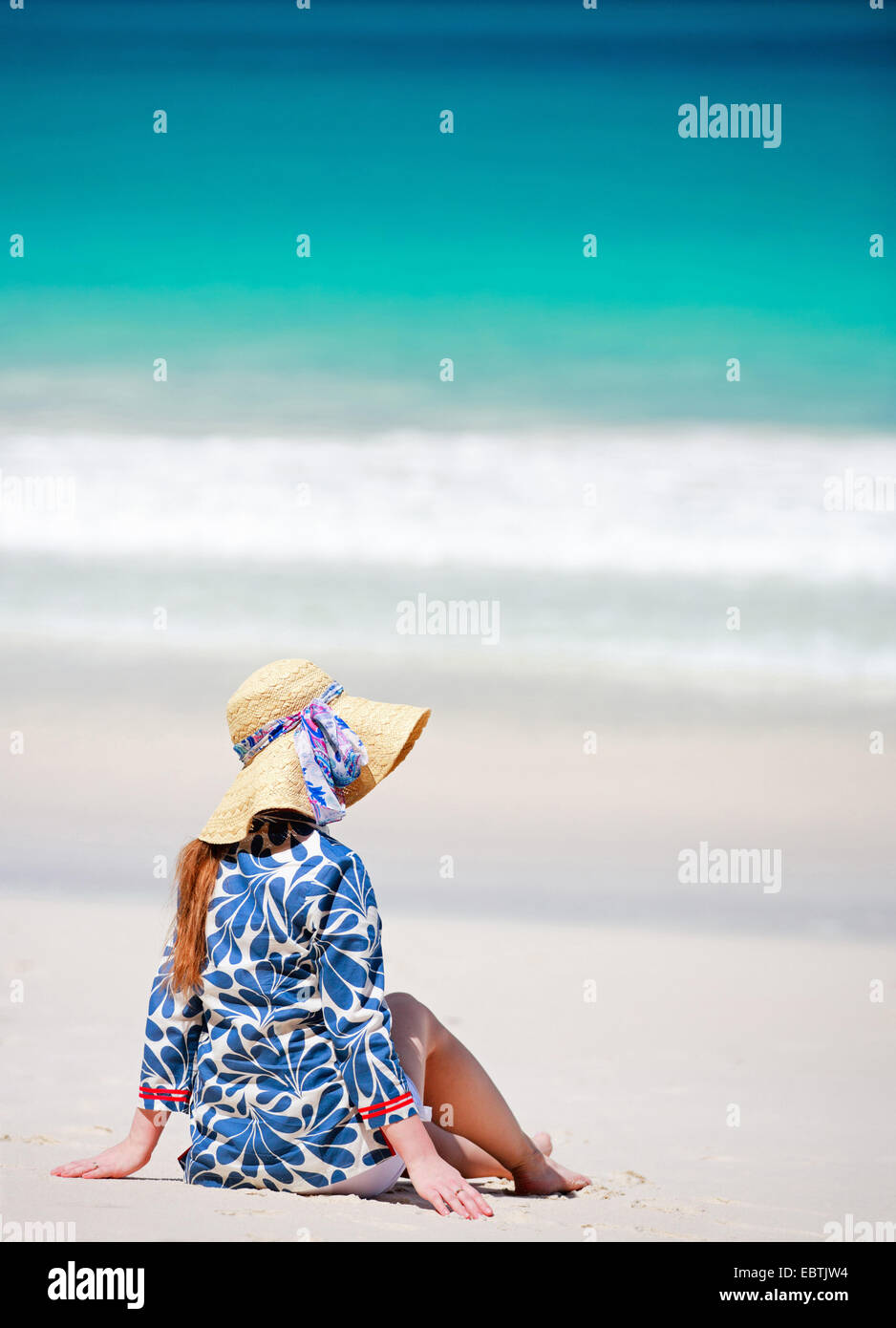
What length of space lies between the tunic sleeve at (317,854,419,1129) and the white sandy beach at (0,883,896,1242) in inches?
8.8

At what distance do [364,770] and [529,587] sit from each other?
1454 centimetres

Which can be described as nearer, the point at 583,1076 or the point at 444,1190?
the point at 444,1190

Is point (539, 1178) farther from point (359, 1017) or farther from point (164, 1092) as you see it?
point (164, 1092)

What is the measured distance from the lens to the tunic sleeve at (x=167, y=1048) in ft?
10.0

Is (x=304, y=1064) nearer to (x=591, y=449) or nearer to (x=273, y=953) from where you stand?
(x=273, y=953)

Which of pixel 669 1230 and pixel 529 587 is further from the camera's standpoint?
pixel 529 587

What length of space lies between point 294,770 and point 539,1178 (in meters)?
1.16

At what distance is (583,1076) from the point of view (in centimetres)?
580

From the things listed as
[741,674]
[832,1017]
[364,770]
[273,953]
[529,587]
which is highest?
[529,587]

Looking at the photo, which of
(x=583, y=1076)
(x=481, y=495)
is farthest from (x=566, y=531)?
(x=583, y=1076)

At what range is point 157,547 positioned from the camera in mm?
16453

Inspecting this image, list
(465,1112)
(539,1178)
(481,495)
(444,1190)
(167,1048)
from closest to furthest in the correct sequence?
(444,1190) < (167,1048) < (465,1112) < (539,1178) < (481,495)

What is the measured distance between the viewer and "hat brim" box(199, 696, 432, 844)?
295 cm

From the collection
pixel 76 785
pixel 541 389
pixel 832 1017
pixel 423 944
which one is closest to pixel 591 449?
pixel 541 389
